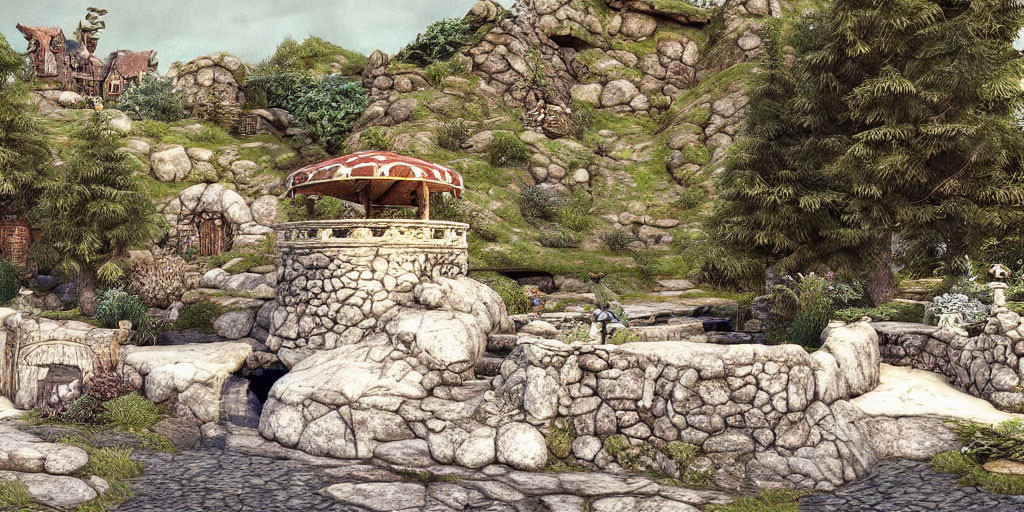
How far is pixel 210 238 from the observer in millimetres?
29188

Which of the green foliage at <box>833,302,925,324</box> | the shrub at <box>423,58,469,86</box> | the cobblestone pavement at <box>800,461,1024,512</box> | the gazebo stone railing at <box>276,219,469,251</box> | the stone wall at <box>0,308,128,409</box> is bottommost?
the cobblestone pavement at <box>800,461,1024,512</box>

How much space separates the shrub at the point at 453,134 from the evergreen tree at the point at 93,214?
1605cm

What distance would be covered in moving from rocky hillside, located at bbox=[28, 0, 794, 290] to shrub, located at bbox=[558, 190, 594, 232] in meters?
0.08

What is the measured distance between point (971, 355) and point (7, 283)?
29.0 metres

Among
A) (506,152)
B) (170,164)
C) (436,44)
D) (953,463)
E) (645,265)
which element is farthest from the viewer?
(436,44)

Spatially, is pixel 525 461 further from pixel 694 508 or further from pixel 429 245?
pixel 429 245

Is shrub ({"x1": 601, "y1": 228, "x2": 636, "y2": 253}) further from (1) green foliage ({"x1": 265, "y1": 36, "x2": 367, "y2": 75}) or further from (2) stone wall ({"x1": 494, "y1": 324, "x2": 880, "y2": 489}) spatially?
(1) green foliage ({"x1": 265, "y1": 36, "x2": 367, "y2": 75})

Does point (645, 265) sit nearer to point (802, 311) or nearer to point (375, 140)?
point (802, 311)

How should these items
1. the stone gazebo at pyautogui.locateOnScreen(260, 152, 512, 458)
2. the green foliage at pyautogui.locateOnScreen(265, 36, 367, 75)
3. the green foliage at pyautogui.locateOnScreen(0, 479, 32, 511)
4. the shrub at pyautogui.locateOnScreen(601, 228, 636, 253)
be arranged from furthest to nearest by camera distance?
the green foliage at pyautogui.locateOnScreen(265, 36, 367, 75), the shrub at pyautogui.locateOnScreen(601, 228, 636, 253), the stone gazebo at pyautogui.locateOnScreen(260, 152, 512, 458), the green foliage at pyautogui.locateOnScreen(0, 479, 32, 511)

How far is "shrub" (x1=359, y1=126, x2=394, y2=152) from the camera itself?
32844 mm

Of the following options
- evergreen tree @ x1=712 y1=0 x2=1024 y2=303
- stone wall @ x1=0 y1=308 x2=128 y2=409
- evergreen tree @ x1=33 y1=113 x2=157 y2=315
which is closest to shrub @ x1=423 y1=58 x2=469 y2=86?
evergreen tree @ x1=33 y1=113 x2=157 y2=315

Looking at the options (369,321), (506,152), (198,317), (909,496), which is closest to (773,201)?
(909,496)

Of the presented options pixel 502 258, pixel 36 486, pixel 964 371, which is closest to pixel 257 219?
pixel 502 258

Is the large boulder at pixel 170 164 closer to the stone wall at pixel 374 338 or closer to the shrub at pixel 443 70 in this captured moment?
the shrub at pixel 443 70
